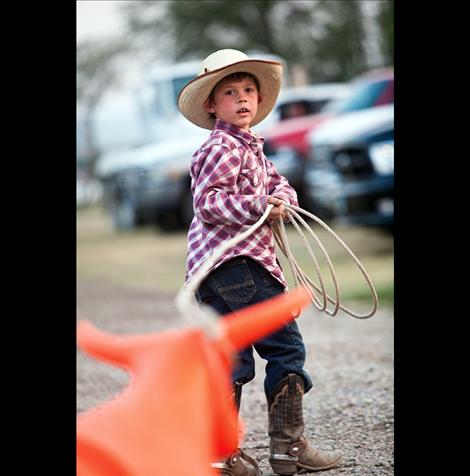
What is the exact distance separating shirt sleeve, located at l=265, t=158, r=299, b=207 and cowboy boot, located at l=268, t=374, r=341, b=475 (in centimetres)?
59

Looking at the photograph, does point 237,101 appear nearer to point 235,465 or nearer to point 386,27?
point 235,465

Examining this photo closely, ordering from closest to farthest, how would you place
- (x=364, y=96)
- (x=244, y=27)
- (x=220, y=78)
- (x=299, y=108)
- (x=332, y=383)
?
1. (x=220, y=78)
2. (x=332, y=383)
3. (x=364, y=96)
4. (x=299, y=108)
5. (x=244, y=27)

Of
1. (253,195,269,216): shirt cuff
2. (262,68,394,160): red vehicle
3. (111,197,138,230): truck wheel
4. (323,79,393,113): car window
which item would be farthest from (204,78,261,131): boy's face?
(111,197,138,230): truck wheel

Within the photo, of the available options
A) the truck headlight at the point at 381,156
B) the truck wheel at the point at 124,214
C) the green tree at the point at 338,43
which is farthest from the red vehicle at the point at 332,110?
the green tree at the point at 338,43

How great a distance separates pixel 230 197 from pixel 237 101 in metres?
0.36

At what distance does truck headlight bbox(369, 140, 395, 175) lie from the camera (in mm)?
9945

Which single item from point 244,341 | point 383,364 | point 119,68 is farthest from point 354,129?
point 119,68

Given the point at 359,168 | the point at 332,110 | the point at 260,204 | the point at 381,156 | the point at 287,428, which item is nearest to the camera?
the point at 260,204

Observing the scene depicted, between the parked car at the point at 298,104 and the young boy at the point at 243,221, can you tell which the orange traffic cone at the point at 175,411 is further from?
the parked car at the point at 298,104

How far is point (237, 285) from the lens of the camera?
3148 millimetres

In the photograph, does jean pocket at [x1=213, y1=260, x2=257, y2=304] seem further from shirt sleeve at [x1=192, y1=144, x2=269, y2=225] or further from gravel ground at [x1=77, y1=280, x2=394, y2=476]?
gravel ground at [x1=77, y1=280, x2=394, y2=476]

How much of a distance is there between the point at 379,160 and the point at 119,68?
791 inches

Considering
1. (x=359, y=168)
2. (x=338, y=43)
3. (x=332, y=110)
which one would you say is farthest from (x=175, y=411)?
(x=338, y=43)

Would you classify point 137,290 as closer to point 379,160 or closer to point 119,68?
point 379,160
